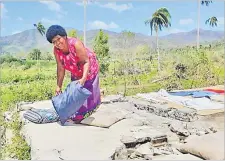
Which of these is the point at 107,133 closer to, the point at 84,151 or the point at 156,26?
the point at 84,151

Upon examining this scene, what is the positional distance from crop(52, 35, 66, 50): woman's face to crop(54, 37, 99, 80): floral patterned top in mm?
63

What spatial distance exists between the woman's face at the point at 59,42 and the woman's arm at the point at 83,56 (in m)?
0.13

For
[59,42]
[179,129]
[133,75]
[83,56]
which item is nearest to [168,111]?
[179,129]

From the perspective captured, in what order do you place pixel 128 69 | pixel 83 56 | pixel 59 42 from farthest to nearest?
pixel 128 69 → pixel 83 56 → pixel 59 42

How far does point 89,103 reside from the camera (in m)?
4.62

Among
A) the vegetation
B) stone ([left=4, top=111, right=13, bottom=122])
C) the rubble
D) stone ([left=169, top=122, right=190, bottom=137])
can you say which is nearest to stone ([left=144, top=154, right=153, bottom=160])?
the rubble

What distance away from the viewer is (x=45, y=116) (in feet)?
15.0

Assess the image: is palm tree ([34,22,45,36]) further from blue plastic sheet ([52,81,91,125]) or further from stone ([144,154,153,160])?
stone ([144,154,153,160])

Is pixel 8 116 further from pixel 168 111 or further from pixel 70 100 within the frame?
pixel 168 111

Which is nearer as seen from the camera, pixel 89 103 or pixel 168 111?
pixel 89 103

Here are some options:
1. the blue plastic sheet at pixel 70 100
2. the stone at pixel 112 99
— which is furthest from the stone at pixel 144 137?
the stone at pixel 112 99

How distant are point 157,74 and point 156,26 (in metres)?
1.09

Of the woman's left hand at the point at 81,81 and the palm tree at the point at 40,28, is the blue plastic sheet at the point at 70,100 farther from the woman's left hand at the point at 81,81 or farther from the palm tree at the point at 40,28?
the palm tree at the point at 40,28

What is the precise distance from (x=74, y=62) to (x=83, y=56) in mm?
127
